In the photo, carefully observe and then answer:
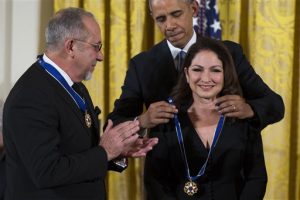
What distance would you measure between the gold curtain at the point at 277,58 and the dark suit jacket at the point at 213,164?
4.41 feet

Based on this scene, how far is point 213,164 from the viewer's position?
223cm

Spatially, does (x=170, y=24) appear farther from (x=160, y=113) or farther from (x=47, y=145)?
(x=47, y=145)

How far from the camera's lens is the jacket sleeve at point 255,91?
7.68 ft

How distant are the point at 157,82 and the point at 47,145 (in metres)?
0.90

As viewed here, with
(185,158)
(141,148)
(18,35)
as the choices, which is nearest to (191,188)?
(185,158)

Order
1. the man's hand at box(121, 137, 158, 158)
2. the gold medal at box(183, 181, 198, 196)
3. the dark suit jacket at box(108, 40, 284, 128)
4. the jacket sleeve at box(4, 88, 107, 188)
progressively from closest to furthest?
1. the jacket sleeve at box(4, 88, 107, 188)
2. the man's hand at box(121, 137, 158, 158)
3. the gold medal at box(183, 181, 198, 196)
4. the dark suit jacket at box(108, 40, 284, 128)

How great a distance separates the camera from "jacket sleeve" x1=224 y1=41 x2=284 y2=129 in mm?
2342

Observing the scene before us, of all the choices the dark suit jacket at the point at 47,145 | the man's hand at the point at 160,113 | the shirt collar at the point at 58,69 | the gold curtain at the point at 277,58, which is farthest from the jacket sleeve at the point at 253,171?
the gold curtain at the point at 277,58

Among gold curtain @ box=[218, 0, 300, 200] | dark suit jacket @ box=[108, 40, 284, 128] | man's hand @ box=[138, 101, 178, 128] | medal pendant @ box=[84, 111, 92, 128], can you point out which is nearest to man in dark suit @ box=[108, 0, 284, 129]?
dark suit jacket @ box=[108, 40, 284, 128]

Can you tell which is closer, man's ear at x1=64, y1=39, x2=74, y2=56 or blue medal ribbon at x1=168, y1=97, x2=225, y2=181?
man's ear at x1=64, y1=39, x2=74, y2=56

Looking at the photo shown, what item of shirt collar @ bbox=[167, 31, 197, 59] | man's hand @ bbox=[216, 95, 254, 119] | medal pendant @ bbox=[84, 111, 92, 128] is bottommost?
medal pendant @ bbox=[84, 111, 92, 128]

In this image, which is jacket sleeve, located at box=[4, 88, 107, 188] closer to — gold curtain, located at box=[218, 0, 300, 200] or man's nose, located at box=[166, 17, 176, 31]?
man's nose, located at box=[166, 17, 176, 31]

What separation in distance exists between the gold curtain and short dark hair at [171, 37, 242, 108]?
1.32 metres

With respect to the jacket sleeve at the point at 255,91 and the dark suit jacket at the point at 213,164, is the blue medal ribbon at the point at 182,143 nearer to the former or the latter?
the dark suit jacket at the point at 213,164
